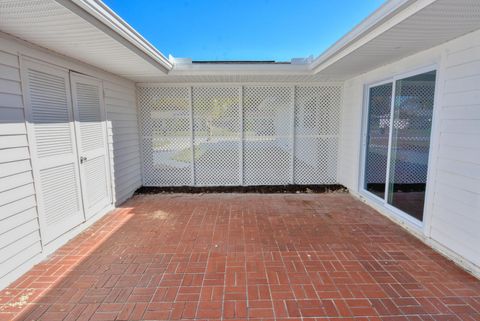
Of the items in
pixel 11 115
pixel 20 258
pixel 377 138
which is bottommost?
pixel 20 258

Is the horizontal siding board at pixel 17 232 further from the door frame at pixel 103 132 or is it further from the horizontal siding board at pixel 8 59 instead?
the horizontal siding board at pixel 8 59

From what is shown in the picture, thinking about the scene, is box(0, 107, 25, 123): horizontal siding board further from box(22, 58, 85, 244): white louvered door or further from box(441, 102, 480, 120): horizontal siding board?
box(441, 102, 480, 120): horizontal siding board

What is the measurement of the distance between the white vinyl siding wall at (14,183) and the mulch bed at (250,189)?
8.52 feet

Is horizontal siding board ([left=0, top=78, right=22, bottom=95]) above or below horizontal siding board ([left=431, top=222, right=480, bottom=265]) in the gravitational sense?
above

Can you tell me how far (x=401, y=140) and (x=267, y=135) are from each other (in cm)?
244

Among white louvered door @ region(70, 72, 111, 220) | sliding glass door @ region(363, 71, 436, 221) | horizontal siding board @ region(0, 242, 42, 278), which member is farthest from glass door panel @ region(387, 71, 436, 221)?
horizontal siding board @ region(0, 242, 42, 278)

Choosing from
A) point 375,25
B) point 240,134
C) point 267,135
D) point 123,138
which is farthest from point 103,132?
point 375,25

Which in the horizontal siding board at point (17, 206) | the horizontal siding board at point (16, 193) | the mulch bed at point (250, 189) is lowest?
the mulch bed at point (250, 189)

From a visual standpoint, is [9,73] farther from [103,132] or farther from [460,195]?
[460,195]

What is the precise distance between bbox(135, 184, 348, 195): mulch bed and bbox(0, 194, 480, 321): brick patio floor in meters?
1.43

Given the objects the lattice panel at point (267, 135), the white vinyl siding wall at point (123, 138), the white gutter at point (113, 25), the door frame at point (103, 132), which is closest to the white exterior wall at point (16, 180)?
the door frame at point (103, 132)

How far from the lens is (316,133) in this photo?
17.2ft

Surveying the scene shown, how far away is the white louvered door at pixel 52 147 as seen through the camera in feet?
8.23

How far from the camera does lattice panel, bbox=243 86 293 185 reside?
512cm
